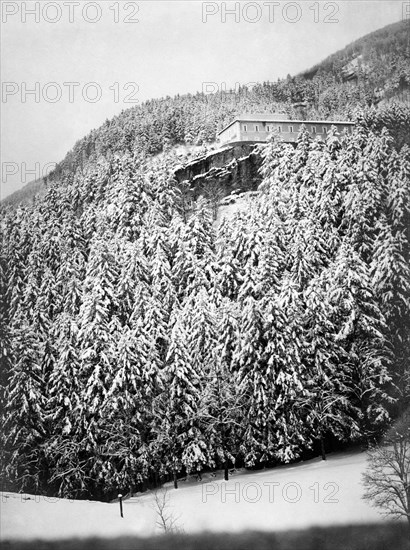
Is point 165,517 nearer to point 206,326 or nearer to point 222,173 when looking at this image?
point 206,326

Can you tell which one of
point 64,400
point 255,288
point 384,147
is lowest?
point 64,400

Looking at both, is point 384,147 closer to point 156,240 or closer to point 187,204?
point 156,240

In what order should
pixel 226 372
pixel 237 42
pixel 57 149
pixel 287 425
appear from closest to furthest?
1. pixel 287 425
2. pixel 226 372
3. pixel 237 42
4. pixel 57 149

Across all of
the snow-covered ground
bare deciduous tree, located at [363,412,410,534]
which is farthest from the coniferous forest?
bare deciduous tree, located at [363,412,410,534]

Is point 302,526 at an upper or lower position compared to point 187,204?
lower

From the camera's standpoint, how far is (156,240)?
128ft

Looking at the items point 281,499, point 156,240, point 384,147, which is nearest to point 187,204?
point 156,240

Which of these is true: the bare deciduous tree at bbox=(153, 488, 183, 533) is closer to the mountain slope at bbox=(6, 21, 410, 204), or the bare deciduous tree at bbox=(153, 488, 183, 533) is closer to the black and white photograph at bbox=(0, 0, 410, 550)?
the black and white photograph at bbox=(0, 0, 410, 550)

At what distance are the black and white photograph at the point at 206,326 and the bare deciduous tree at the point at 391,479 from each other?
0.13 meters

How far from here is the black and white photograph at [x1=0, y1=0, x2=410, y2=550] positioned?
24.4 metres

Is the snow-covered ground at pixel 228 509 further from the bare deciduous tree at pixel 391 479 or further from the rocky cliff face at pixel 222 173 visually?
the rocky cliff face at pixel 222 173

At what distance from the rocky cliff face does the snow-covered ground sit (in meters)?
36.2

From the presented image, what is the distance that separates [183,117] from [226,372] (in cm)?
5478

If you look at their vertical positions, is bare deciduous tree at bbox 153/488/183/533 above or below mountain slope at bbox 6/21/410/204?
below
